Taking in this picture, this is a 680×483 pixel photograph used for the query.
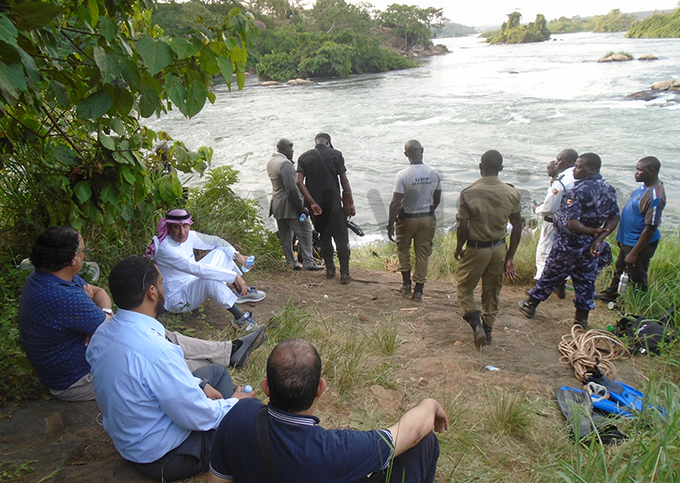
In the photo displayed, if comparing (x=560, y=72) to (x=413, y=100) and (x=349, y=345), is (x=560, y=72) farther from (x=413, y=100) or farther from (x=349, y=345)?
(x=349, y=345)

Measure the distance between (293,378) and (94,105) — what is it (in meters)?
1.64

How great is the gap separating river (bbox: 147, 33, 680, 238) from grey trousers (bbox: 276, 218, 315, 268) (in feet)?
9.59

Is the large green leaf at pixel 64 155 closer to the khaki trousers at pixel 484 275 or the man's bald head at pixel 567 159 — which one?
the khaki trousers at pixel 484 275

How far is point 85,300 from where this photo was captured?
8.24 feet

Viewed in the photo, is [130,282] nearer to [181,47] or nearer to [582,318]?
[181,47]

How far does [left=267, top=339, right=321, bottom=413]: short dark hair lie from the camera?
5.23 ft

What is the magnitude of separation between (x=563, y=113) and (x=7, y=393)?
1912cm

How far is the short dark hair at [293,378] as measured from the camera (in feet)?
5.23

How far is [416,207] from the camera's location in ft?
15.9

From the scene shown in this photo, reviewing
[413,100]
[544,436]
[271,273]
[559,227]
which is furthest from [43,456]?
[413,100]

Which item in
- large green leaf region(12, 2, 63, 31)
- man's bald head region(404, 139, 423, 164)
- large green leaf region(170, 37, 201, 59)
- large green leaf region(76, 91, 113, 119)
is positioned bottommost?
man's bald head region(404, 139, 423, 164)

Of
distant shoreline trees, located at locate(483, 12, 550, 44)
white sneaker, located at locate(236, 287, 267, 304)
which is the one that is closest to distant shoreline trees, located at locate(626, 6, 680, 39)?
distant shoreline trees, located at locate(483, 12, 550, 44)

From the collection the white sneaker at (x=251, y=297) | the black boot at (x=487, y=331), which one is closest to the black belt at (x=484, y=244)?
the black boot at (x=487, y=331)

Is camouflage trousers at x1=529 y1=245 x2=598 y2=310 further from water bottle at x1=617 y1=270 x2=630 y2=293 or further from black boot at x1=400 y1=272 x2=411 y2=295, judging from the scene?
black boot at x1=400 y1=272 x2=411 y2=295
